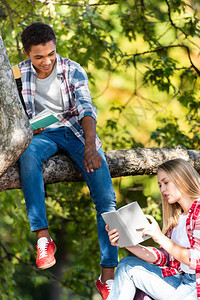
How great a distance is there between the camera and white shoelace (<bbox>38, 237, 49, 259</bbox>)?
92.7 inches

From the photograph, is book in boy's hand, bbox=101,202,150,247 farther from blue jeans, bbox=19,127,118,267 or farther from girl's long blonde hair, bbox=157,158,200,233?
blue jeans, bbox=19,127,118,267

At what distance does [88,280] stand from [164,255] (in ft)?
12.8

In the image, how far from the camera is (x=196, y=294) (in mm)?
2088

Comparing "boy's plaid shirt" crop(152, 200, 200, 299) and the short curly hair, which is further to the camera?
the short curly hair

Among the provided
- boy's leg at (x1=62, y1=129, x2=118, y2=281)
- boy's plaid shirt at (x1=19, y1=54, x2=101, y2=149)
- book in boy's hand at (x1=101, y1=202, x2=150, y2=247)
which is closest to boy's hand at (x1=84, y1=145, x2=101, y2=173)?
boy's leg at (x1=62, y1=129, x2=118, y2=281)

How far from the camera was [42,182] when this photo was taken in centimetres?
251

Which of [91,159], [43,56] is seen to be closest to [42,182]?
[91,159]

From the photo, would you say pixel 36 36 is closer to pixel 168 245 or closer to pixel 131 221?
pixel 131 221

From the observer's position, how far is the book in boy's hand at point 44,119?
8.38ft

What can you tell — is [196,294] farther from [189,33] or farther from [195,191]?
[189,33]

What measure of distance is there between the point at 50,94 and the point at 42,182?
56 cm

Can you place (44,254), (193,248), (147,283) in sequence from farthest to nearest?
(44,254) → (147,283) → (193,248)

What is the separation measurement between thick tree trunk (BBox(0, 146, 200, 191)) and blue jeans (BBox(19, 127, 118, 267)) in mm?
64

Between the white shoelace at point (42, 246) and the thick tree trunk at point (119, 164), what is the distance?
1.13 ft
